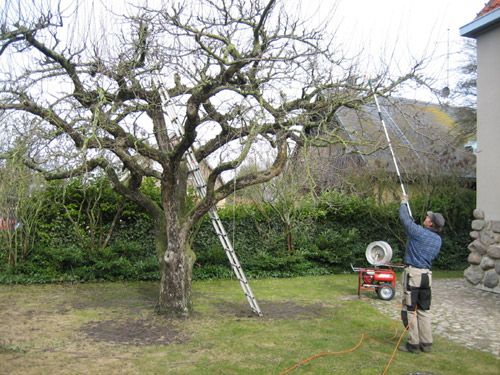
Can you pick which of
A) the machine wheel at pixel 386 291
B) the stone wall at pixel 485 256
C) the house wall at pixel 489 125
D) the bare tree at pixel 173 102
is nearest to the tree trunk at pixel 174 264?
the bare tree at pixel 173 102

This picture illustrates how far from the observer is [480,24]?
34.5ft

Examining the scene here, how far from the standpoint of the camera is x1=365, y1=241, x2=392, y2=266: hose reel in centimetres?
962

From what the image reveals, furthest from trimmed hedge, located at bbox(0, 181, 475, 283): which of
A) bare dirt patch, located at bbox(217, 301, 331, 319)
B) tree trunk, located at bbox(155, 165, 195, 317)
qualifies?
tree trunk, located at bbox(155, 165, 195, 317)

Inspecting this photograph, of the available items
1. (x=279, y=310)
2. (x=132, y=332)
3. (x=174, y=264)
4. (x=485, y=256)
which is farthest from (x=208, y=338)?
(x=485, y=256)

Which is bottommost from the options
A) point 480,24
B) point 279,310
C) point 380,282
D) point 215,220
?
point 279,310

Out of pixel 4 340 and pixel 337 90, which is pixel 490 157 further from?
pixel 4 340

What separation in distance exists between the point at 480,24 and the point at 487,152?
111 inches

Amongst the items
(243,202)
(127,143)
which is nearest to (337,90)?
(127,143)

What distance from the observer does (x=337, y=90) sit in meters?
7.47

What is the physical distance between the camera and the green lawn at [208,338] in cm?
541

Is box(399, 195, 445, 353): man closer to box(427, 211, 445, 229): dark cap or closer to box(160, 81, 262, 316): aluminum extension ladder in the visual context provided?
box(427, 211, 445, 229): dark cap

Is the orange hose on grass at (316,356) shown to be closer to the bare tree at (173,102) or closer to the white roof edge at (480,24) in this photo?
the bare tree at (173,102)

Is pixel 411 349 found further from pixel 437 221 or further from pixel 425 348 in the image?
pixel 437 221

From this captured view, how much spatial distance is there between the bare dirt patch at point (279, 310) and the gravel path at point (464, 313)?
1.25 metres
